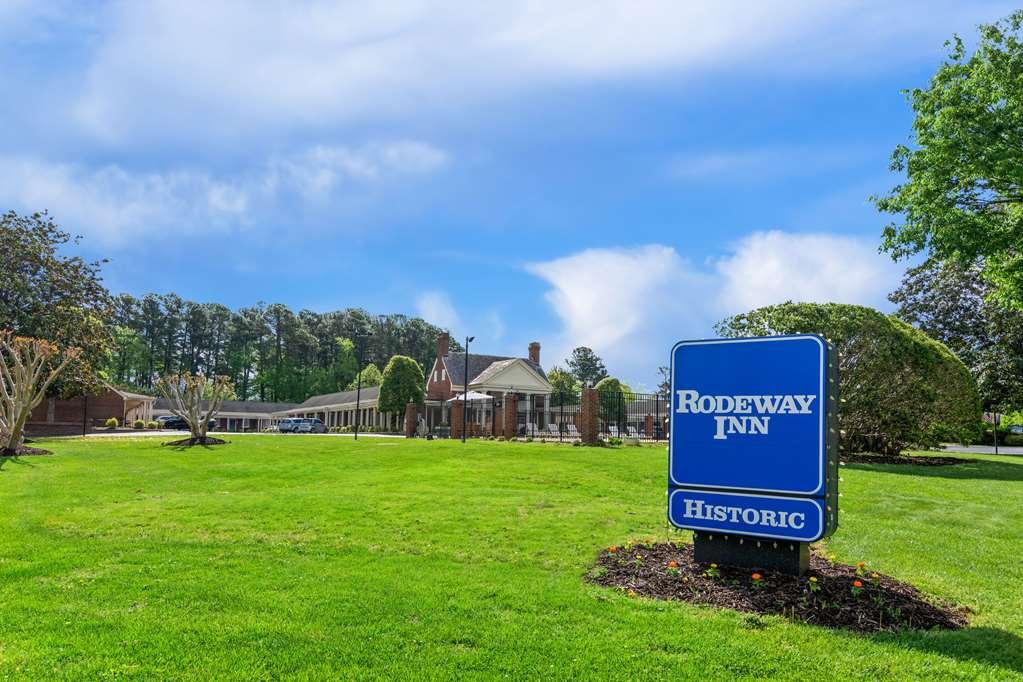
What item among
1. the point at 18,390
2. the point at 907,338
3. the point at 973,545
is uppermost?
the point at 907,338

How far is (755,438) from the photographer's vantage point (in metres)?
6.93

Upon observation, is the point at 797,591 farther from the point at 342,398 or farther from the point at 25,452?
the point at 342,398

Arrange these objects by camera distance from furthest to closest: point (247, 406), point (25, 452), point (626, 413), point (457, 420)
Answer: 1. point (247, 406)
2. point (457, 420)
3. point (626, 413)
4. point (25, 452)

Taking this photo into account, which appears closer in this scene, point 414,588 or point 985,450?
point 414,588

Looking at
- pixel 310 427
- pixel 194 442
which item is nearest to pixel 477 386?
pixel 310 427

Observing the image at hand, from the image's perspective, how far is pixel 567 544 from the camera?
26.6ft

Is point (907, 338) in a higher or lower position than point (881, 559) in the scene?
higher

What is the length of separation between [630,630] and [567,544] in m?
2.88

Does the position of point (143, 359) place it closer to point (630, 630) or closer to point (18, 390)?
point (18, 390)

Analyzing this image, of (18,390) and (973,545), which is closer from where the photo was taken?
(973,545)

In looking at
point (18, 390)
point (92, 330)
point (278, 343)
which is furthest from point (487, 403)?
point (278, 343)

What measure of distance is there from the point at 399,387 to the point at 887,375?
36.5m

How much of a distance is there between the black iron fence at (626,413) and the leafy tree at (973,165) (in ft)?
55.1

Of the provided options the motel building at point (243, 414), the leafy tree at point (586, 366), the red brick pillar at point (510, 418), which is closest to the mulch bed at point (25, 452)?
the red brick pillar at point (510, 418)
